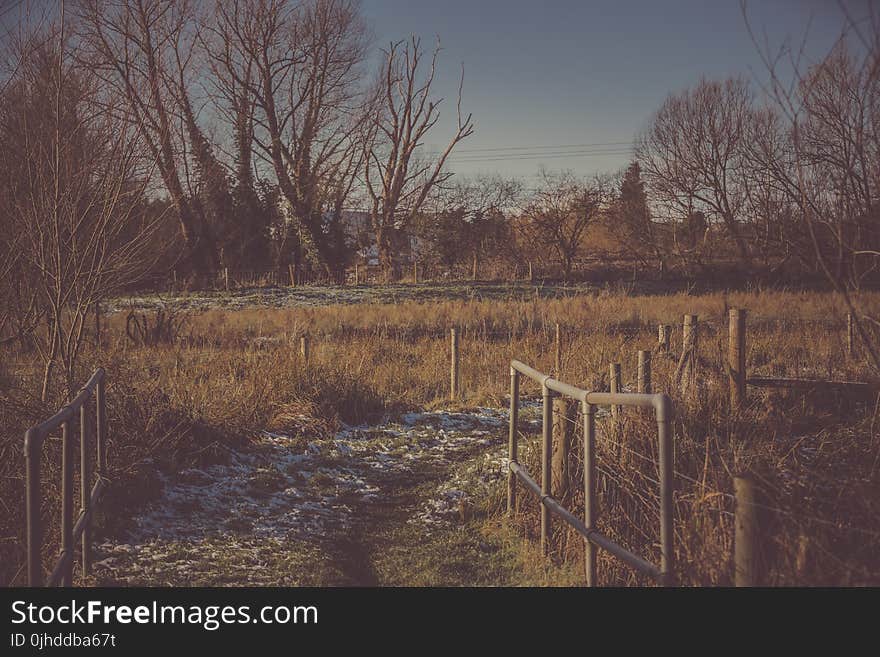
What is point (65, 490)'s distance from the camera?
12.4 feet

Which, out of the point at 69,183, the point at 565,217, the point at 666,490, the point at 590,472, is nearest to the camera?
the point at 666,490

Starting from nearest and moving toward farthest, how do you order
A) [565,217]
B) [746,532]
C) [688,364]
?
1. [746,532]
2. [688,364]
3. [565,217]

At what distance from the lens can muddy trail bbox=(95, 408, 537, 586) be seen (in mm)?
4988

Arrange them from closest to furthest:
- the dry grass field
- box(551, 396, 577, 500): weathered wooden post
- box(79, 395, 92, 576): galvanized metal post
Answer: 1. the dry grass field
2. box(79, 395, 92, 576): galvanized metal post
3. box(551, 396, 577, 500): weathered wooden post

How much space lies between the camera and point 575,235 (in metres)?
36.9

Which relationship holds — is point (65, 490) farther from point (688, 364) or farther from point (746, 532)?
point (688, 364)

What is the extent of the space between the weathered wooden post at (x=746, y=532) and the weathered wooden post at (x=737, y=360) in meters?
5.53

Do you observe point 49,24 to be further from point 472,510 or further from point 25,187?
point 472,510

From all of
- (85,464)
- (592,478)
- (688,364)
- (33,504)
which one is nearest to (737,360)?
(688,364)

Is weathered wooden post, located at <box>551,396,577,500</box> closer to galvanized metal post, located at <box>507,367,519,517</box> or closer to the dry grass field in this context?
the dry grass field

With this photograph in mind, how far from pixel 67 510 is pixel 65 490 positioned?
11 centimetres

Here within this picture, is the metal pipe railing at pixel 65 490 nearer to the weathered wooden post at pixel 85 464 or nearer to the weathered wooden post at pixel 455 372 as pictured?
the weathered wooden post at pixel 85 464

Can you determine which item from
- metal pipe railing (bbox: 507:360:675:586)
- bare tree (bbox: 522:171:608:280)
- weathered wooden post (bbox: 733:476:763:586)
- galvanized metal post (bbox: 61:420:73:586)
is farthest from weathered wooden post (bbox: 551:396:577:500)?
bare tree (bbox: 522:171:608:280)

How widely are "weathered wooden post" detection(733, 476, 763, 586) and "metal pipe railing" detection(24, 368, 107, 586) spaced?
257 centimetres
